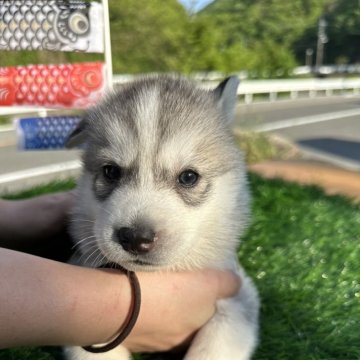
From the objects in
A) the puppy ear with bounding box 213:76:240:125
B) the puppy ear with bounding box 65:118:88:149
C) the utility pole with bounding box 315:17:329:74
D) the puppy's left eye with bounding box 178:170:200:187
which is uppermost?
the puppy ear with bounding box 213:76:240:125

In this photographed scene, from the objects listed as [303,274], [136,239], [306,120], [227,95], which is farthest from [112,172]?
[306,120]

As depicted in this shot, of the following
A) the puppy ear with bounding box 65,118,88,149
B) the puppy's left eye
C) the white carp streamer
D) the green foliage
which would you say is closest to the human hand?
the puppy's left eye

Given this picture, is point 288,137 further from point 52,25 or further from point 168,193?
point 168,193

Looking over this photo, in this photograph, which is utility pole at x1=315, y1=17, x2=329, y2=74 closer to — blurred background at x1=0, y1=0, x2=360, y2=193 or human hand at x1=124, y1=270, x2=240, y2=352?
blurred background at x1=0, y1=0, x2=360, y2=193

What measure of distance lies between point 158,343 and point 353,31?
1991 inches

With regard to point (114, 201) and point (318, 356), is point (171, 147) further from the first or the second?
point (318, 356)

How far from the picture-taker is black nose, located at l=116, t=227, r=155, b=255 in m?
1.79

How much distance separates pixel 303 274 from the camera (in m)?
2.99

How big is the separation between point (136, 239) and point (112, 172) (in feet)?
1.28

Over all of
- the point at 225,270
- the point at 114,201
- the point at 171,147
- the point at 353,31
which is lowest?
the point at 353,31

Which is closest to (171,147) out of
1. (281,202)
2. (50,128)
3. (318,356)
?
(318,356)

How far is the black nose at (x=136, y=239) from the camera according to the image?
5.88 ft

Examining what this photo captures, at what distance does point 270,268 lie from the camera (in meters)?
3.08

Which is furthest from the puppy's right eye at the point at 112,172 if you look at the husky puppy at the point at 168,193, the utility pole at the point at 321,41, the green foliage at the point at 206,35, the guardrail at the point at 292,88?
the utility pole at the point at 321,41
